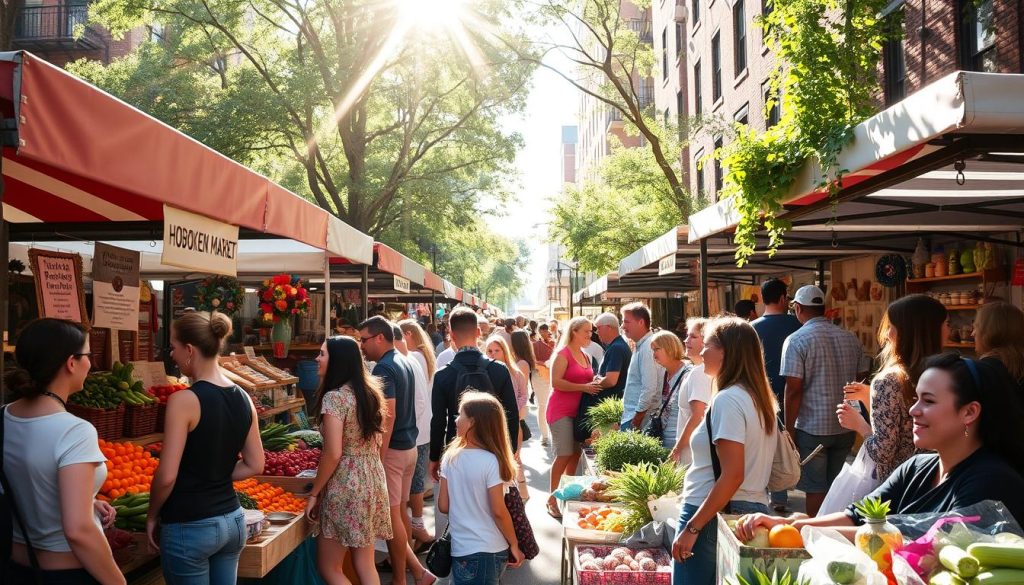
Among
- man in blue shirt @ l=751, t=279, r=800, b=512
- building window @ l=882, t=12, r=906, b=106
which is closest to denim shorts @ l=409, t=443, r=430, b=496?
man in blue shirt @ l=751, t=279, r=800, b=512

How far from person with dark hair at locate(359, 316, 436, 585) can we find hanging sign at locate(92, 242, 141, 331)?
2057 millimetres

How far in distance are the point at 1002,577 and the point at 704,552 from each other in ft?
7.17

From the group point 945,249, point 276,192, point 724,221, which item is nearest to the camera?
point 276,192

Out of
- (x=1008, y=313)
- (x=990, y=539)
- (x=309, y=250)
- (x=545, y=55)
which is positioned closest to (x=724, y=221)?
(x=1008, y=313)

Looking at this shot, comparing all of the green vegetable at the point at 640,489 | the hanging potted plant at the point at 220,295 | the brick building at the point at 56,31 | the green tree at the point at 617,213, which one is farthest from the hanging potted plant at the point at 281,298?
the brick building at the point at 56,31

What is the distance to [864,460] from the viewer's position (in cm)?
440

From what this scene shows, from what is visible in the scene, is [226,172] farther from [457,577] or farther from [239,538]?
[457,577]

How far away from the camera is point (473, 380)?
727cm

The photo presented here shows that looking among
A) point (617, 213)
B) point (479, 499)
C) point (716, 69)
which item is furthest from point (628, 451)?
point (716, 69)

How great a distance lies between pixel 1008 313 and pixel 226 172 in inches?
169

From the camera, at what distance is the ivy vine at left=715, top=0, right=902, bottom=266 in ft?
19.8

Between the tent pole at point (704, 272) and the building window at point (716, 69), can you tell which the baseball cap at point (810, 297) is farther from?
the building window at point (716, 69)

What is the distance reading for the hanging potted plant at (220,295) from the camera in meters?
11.0

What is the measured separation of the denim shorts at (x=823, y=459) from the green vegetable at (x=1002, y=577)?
16.1 ft
